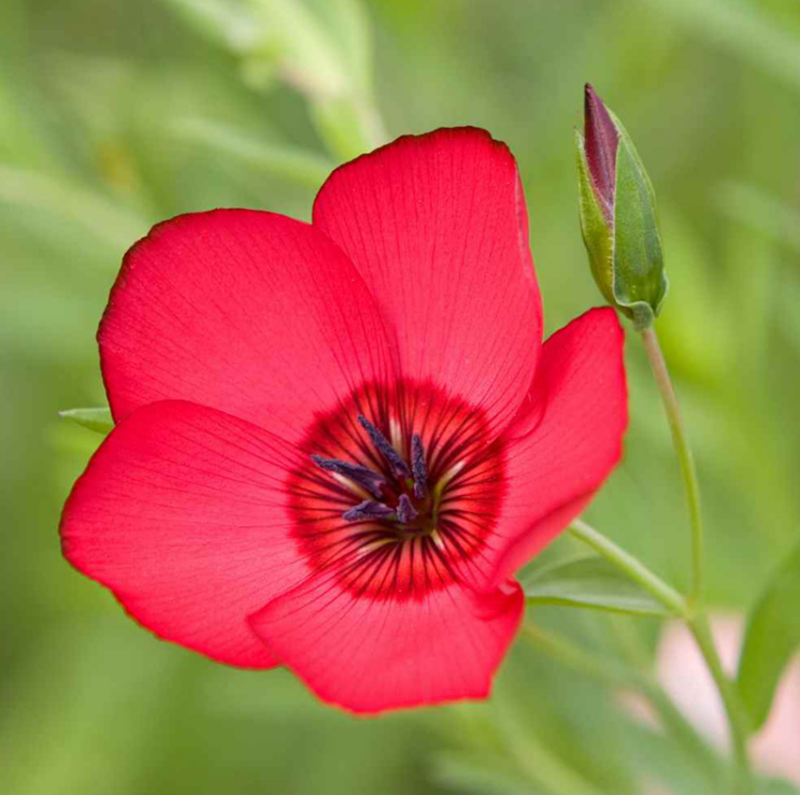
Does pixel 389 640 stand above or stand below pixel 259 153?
below

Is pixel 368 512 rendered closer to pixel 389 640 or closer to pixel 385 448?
pixel 385 448

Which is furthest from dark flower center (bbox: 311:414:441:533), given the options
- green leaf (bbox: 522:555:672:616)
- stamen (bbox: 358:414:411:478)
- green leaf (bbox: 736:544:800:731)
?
green leaf (bbox: 736:544:800:731)

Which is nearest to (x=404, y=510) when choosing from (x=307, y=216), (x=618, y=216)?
(x=618, y=216)

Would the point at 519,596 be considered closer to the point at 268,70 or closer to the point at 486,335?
the point at 486,335

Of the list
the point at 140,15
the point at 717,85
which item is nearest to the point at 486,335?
the point at 717,85

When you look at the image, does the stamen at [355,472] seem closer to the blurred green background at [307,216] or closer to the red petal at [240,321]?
the red petal at [240,321]
